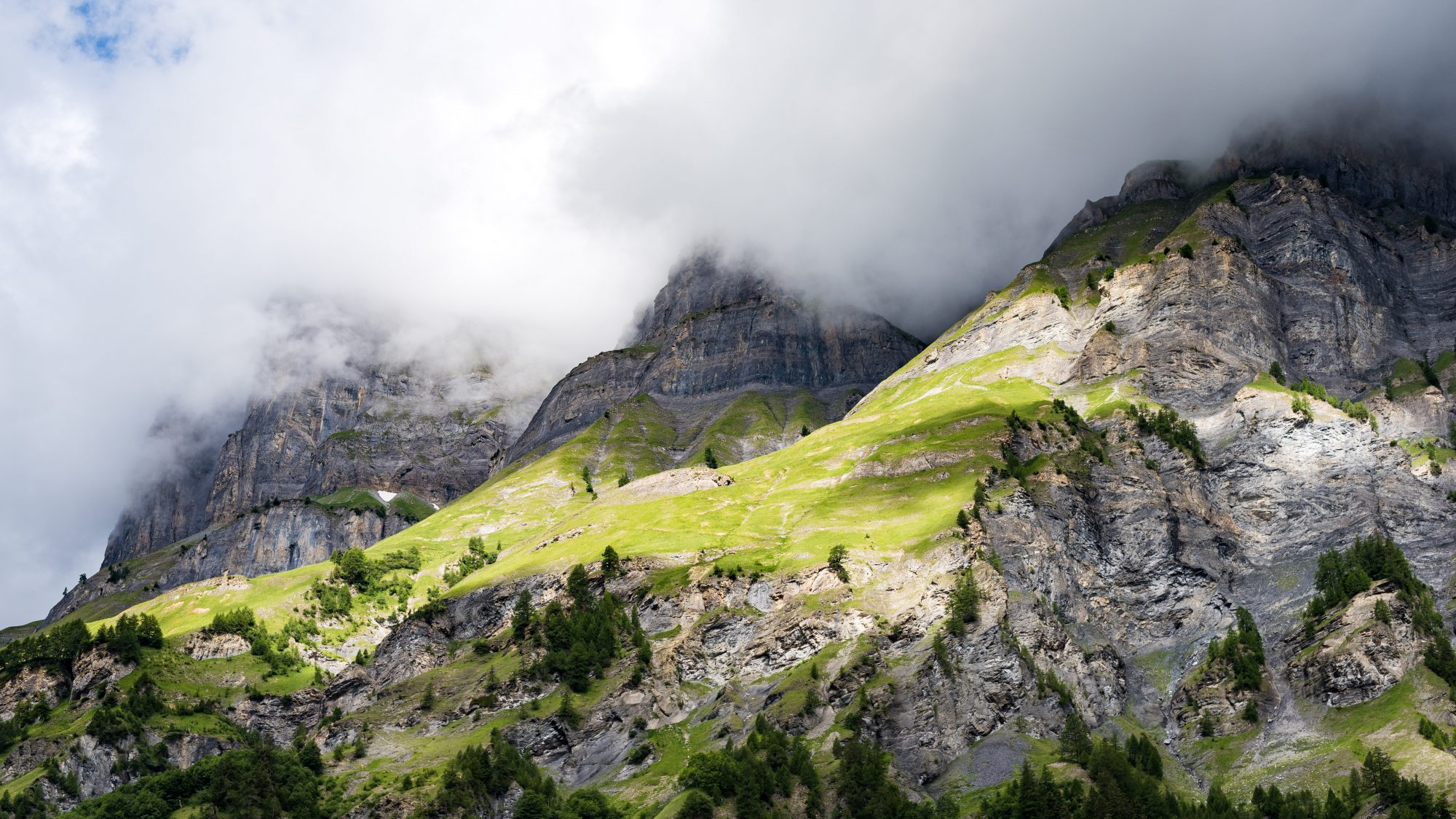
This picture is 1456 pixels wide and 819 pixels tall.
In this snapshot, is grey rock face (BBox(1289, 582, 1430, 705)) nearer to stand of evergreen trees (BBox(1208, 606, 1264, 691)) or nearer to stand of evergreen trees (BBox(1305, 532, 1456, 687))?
stand of evergreen trees (BBox(1305, 532, 1456, 687))

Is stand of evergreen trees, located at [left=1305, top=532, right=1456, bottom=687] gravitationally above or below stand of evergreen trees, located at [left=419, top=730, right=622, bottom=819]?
below

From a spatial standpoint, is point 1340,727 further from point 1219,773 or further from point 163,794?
point 163,794

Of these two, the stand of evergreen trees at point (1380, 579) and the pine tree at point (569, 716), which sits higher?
the pine tree at point (569, 716)

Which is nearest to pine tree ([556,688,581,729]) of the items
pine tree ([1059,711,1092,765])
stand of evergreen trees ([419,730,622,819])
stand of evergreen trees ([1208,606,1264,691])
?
stand of evergreen trees ([419,730,622,819])

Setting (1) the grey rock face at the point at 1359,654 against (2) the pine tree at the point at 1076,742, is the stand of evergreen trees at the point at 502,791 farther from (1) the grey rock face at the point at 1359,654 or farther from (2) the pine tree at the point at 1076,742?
(1) the grey rock face at the point at 1359,654

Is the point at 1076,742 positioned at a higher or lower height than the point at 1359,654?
higher

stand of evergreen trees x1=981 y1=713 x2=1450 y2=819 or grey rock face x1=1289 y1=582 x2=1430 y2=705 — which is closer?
stand of evergreen trees x1=981 y1=713 x2=1450 y2=819

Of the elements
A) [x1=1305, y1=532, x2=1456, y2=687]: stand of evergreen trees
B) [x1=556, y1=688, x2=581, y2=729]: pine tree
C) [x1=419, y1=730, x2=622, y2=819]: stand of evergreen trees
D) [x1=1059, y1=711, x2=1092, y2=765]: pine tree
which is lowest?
[x1=1059, y1=711, x2=1092, y2=765]: pine tree

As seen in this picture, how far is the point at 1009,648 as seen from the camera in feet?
616

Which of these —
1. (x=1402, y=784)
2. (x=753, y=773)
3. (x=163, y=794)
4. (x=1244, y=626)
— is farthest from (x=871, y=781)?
(x=163, y=794)

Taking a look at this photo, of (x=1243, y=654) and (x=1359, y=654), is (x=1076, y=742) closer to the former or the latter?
(x=1243, y=654)

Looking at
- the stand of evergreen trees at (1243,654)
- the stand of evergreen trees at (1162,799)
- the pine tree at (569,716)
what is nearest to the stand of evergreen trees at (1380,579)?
the stand of evergreen trees at (1243,654)

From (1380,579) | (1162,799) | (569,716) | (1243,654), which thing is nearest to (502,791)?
(569,716)

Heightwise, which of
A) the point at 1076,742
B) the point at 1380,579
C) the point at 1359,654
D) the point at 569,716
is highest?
the point at 569,716
